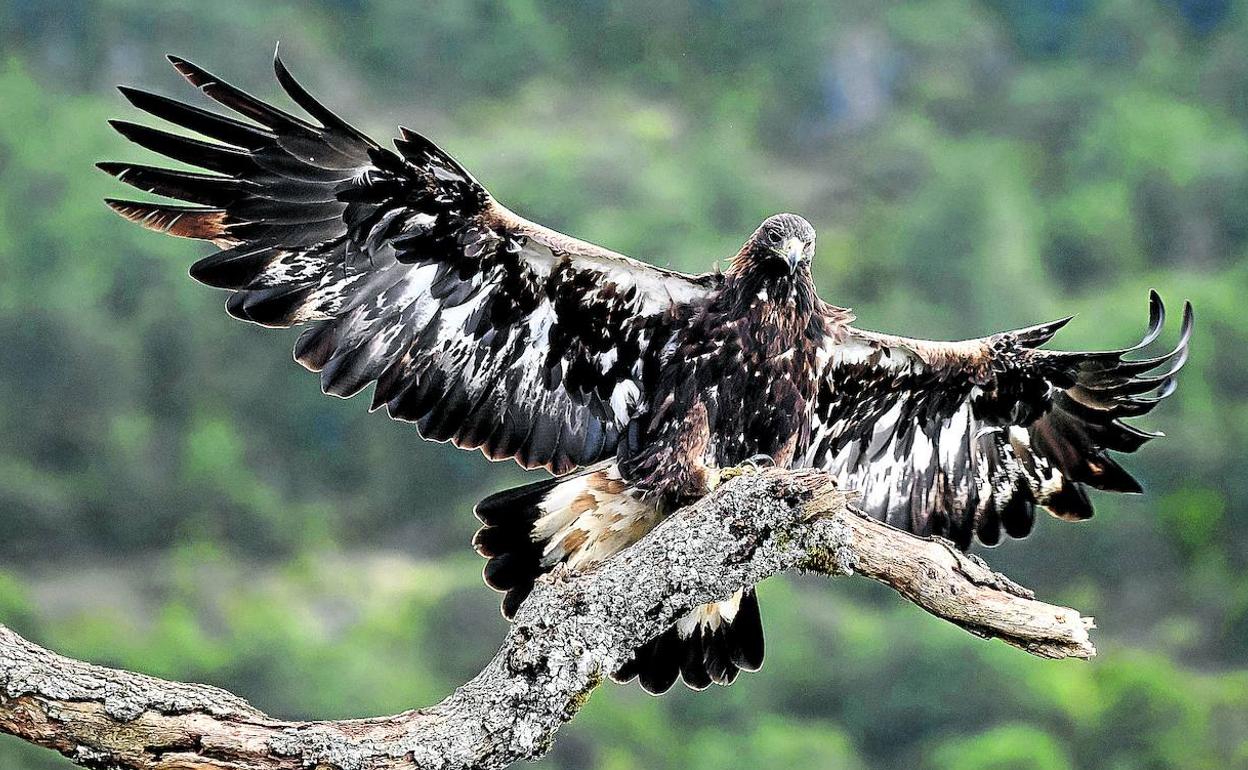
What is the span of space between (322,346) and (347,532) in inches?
960

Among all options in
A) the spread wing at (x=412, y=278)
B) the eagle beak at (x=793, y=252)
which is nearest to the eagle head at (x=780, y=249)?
the eagle beak at (x=793, y=252)

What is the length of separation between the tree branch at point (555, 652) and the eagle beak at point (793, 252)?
40.5 inches

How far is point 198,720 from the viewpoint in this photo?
4016 mm

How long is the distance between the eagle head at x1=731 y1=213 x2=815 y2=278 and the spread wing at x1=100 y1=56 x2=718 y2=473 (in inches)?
9.2

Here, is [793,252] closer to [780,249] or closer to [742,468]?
[780,249]

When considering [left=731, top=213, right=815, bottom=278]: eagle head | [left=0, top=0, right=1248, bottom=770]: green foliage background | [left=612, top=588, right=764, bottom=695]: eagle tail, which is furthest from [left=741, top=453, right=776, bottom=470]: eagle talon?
[left=0, top=0, right=1248, bottom=770]: green foliage background

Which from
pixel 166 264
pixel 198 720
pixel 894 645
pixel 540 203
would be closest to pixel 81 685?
pixel 198 720

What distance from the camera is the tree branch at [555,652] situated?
398 centimetres

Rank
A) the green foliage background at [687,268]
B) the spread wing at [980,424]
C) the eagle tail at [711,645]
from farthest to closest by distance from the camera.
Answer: the green foliage background at [687,268]
the spread wing at [980,424]
the eagle tail at [711,645]

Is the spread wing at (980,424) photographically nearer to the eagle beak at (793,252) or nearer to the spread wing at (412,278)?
the eagle beak at (793,252)

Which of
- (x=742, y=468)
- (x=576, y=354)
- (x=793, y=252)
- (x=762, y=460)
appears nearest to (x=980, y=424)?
(x=762, y=460)

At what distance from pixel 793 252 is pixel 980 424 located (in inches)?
52.6

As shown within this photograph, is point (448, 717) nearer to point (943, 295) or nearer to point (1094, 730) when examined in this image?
point (1094, 730)

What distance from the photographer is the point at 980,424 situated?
20.3ft
